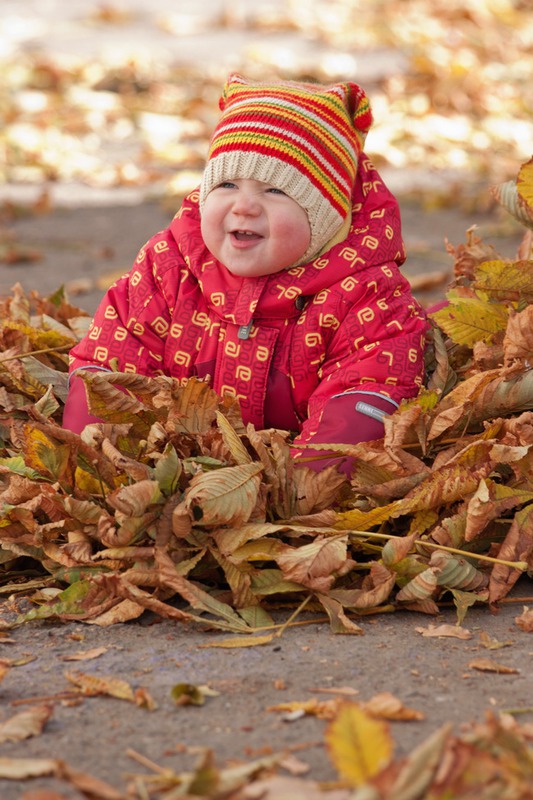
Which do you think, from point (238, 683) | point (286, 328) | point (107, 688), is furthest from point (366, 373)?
point (107, 688)

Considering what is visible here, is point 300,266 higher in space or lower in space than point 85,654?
higher

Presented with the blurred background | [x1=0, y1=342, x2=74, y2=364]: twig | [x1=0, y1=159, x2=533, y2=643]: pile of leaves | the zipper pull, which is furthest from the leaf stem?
the blurred background

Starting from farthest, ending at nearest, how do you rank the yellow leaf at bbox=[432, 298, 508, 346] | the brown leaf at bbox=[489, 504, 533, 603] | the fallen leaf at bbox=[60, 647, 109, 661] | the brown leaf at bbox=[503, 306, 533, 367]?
the yellow leaf at bbox=[432, 298, 508, 346]
the brown leaf at bbox=[503, 306, 533, 367]
the brown leaf at bbox=[489, 504, 533, 603]
the fallen leaf at bbox=[60, 647, 109, 661]

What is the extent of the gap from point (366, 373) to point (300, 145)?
561 millimetres

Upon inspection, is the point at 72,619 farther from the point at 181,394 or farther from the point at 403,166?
the point at 403,166

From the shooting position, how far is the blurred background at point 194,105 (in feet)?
19.7

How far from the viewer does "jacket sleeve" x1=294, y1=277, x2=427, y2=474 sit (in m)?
2.62

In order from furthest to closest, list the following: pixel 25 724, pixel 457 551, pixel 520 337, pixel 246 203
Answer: pixel 246 203 → pixel 520 337 → pixel 457 551 → pixel 25 724

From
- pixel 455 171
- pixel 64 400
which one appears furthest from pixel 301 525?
pixel 455 171

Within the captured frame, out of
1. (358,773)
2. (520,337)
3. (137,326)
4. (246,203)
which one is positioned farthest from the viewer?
(137,326)

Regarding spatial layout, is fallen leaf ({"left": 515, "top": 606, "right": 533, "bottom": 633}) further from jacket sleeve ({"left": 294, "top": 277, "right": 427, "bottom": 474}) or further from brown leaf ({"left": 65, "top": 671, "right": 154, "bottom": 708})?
brown leaf ({"left": 65, "top": 671, "right": 154, "bottom": 708})

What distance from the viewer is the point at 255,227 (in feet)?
8.98

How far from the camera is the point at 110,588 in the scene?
228 cm

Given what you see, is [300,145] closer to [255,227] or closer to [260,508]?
[255,227]
